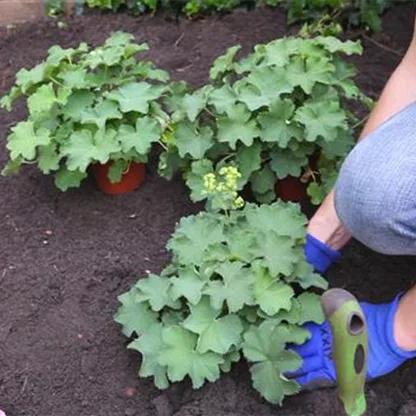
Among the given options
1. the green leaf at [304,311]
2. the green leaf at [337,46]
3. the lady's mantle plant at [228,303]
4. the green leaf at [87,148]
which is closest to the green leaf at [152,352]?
the lady's mantle plant at [228,303]

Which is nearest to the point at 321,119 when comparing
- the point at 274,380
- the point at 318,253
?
the point at 318,253

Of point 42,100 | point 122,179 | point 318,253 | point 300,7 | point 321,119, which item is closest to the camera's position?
point 318,253

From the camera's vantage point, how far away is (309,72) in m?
2.19

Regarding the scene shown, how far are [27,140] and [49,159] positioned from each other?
7 centimetres

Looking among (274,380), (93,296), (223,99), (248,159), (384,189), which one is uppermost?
(384,189)

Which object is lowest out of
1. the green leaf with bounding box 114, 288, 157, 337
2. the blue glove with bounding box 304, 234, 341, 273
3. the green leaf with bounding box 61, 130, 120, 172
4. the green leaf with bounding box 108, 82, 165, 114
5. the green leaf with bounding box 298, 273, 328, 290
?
the green leaf with bounding box 114, 288, 157, 337

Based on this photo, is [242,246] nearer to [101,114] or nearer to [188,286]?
[188,286]

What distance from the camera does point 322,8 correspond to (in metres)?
3.06

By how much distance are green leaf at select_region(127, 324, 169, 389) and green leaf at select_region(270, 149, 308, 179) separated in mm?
506

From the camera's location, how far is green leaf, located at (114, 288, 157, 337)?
6.24 feet

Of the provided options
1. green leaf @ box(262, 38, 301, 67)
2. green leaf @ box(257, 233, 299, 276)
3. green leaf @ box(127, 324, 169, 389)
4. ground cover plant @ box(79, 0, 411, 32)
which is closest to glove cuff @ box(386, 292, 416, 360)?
green leaf @ box(257, 233, 299, 276)

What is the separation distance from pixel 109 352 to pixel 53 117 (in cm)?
61

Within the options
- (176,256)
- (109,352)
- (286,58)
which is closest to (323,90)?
(286,58)

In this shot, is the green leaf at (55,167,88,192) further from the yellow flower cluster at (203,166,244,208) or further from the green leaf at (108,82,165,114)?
the yellow flower cluster at (203,166,244,208)
